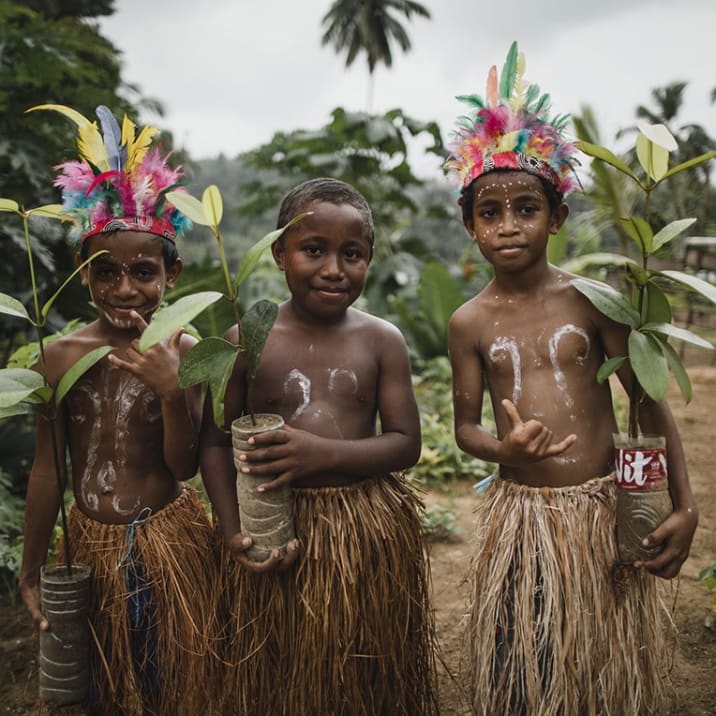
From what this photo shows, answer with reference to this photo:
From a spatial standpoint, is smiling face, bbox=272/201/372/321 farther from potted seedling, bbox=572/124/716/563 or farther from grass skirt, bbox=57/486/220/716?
grass skirt, bbox=57/486/220/716

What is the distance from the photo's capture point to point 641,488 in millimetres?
1483

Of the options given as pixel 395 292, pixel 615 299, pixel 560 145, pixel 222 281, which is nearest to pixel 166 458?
pixel 615 299

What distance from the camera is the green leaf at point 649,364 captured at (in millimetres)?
1393

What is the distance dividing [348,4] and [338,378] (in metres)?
22.9

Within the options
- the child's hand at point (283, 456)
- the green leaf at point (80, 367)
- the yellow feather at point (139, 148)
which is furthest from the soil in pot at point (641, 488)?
the yellow feather at point (139, 148)

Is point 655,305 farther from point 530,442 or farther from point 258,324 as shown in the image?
→ point 258,324

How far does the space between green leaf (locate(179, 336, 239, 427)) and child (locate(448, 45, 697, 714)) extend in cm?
70

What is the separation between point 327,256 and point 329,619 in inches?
37.3

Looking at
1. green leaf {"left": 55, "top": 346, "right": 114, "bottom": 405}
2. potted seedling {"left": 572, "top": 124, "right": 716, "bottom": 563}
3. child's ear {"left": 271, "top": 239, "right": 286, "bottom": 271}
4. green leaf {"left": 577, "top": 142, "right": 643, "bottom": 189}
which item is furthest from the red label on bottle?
green leaf {"left": 55, "top": 346, "right": 114, "bottom": 405}

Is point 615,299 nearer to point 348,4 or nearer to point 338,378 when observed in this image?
point 338,378

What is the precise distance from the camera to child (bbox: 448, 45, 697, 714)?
5.38 ft

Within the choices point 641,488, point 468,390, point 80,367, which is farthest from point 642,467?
point 80,367

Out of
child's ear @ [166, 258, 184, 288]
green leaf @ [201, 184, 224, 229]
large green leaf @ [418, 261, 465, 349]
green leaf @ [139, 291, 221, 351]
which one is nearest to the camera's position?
green leaf @ [139, 291, 221, 351]

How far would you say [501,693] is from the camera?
171cm
